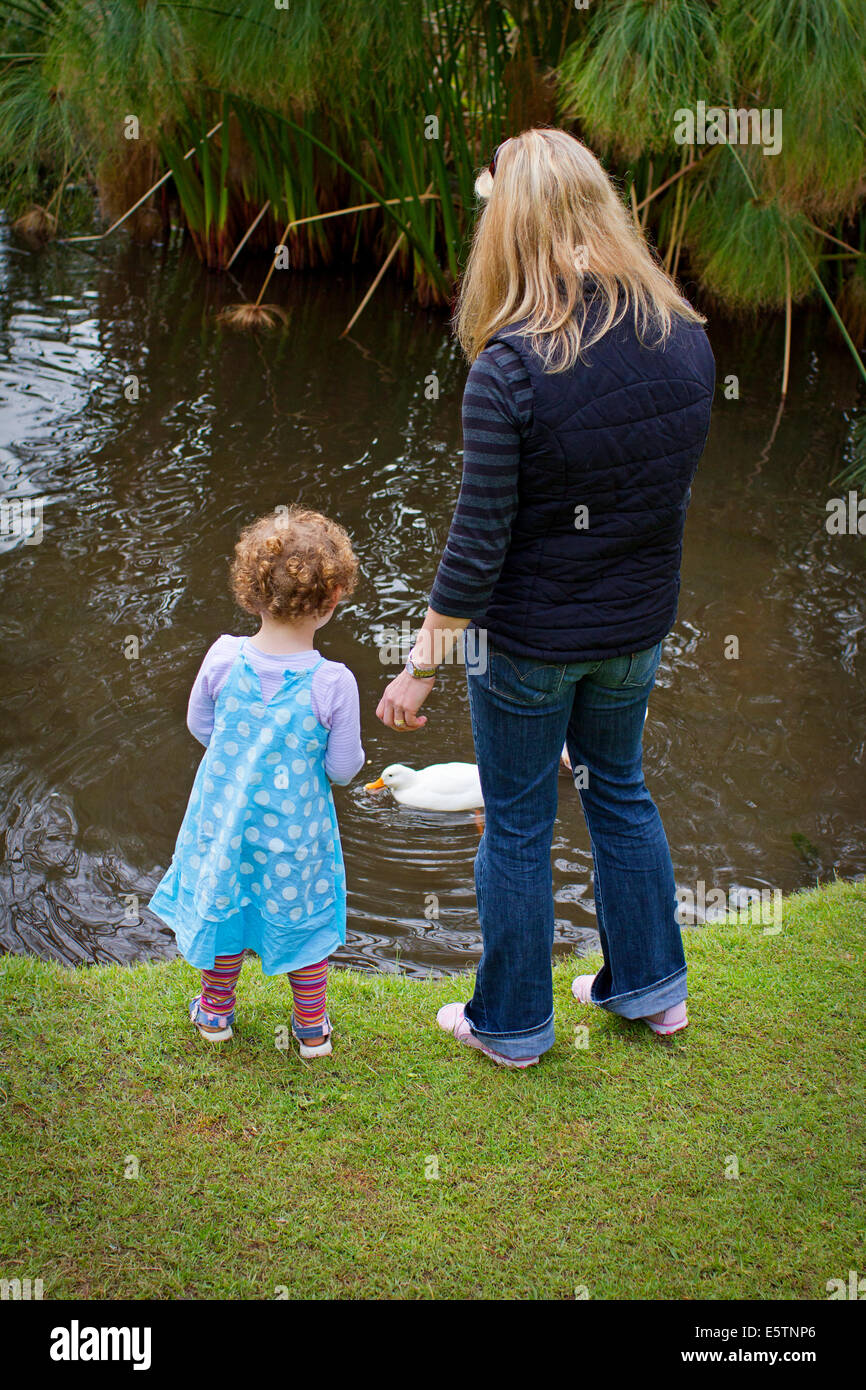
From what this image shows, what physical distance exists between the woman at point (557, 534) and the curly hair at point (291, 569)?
221 mm

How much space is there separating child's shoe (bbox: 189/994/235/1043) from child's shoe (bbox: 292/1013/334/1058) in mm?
136

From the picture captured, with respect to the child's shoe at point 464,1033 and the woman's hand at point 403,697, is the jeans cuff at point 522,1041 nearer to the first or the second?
the child's shoe at point 464,1033

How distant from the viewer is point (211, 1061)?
220cm

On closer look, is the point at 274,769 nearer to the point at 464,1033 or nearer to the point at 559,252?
the point at 464,1033

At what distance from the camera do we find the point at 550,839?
6.82 feet

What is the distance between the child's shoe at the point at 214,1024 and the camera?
223 cm

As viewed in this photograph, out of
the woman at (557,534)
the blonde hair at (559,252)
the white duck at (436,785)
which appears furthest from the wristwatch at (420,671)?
the white duck at (436,785)

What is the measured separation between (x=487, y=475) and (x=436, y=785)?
5.84ft

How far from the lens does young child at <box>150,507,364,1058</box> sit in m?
2.00

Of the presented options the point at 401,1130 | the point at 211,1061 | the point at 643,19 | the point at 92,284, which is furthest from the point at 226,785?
the point at 92,284

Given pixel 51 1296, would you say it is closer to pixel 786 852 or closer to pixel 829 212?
pixel 786 852

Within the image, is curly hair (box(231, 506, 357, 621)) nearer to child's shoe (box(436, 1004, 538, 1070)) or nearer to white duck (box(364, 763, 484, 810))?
child's shoe (box(436, 1004, 538, 1070))

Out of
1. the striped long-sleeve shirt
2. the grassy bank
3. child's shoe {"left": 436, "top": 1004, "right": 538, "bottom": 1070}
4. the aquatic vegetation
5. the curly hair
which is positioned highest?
the aquatic vegetation

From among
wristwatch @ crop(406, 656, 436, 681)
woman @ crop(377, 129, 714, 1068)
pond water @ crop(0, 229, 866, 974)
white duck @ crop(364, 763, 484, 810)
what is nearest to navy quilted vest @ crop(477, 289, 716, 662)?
woman @ crop(377, 129, 714, 1068)
